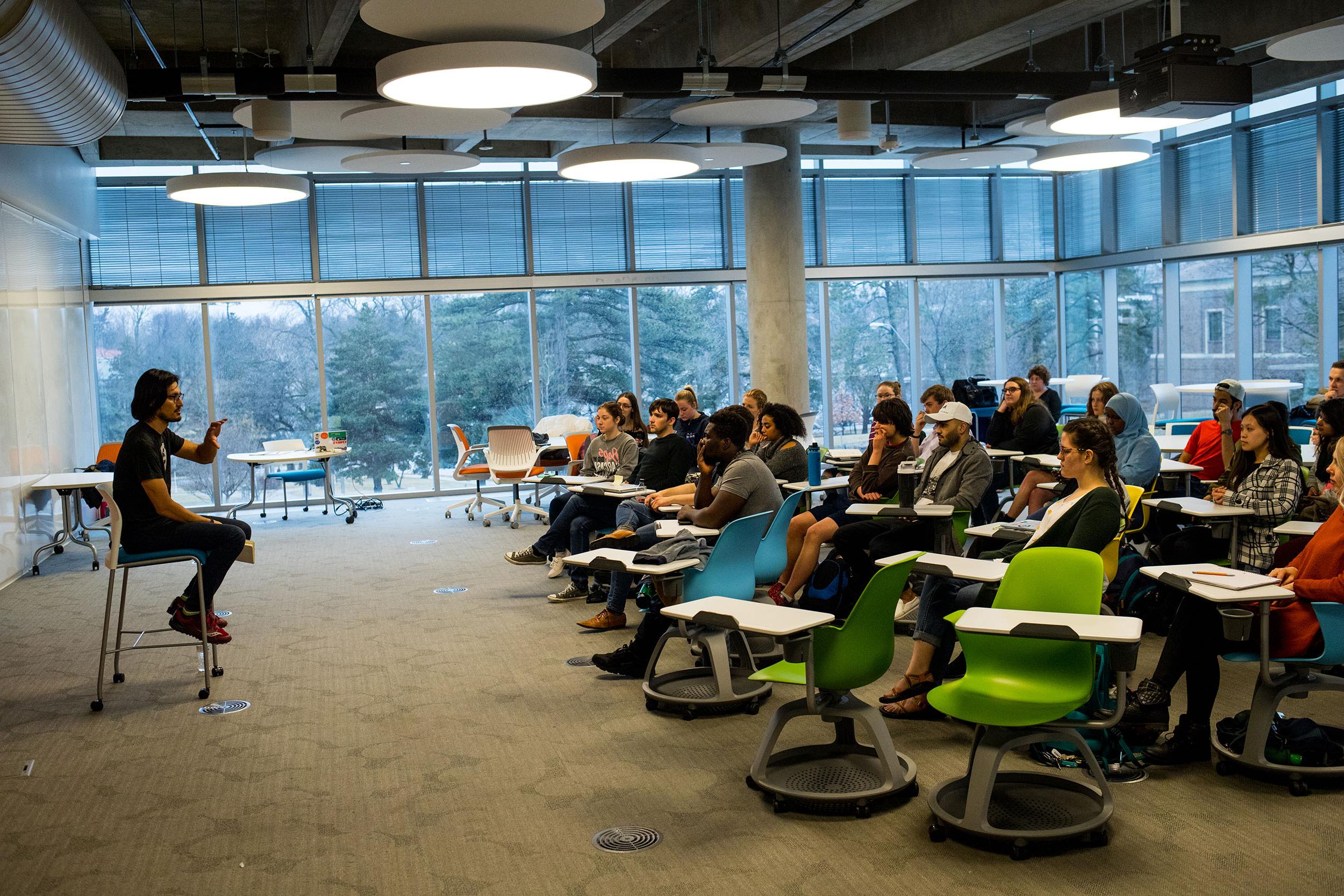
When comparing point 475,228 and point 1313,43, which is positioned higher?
point 475,228

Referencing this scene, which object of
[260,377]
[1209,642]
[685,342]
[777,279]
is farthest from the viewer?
[685,342]

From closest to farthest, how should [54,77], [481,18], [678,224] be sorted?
1. [481,18]
2. [54,77]
3. [678,224]

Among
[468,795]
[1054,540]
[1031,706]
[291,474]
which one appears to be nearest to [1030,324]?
[291,474]

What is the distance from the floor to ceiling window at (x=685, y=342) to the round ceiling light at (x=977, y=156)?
4.44m

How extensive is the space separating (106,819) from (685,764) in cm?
233

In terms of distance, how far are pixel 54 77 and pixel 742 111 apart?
4.85m

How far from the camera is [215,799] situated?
452cm

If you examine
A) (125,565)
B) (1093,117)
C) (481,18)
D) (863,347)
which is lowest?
(125,565)

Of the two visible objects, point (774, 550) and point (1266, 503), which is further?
point (774, 550)

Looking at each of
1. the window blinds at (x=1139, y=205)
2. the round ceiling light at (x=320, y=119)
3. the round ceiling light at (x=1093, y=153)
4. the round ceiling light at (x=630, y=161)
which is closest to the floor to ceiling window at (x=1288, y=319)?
the window blinds at (x=1139, y=205)

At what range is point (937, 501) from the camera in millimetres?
6539

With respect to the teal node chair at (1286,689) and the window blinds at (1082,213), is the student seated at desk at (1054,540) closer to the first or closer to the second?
the teal node chair at (1286,689)

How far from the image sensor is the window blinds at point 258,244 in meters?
14.4

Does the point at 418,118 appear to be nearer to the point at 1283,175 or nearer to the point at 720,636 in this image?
the point at 720,636
